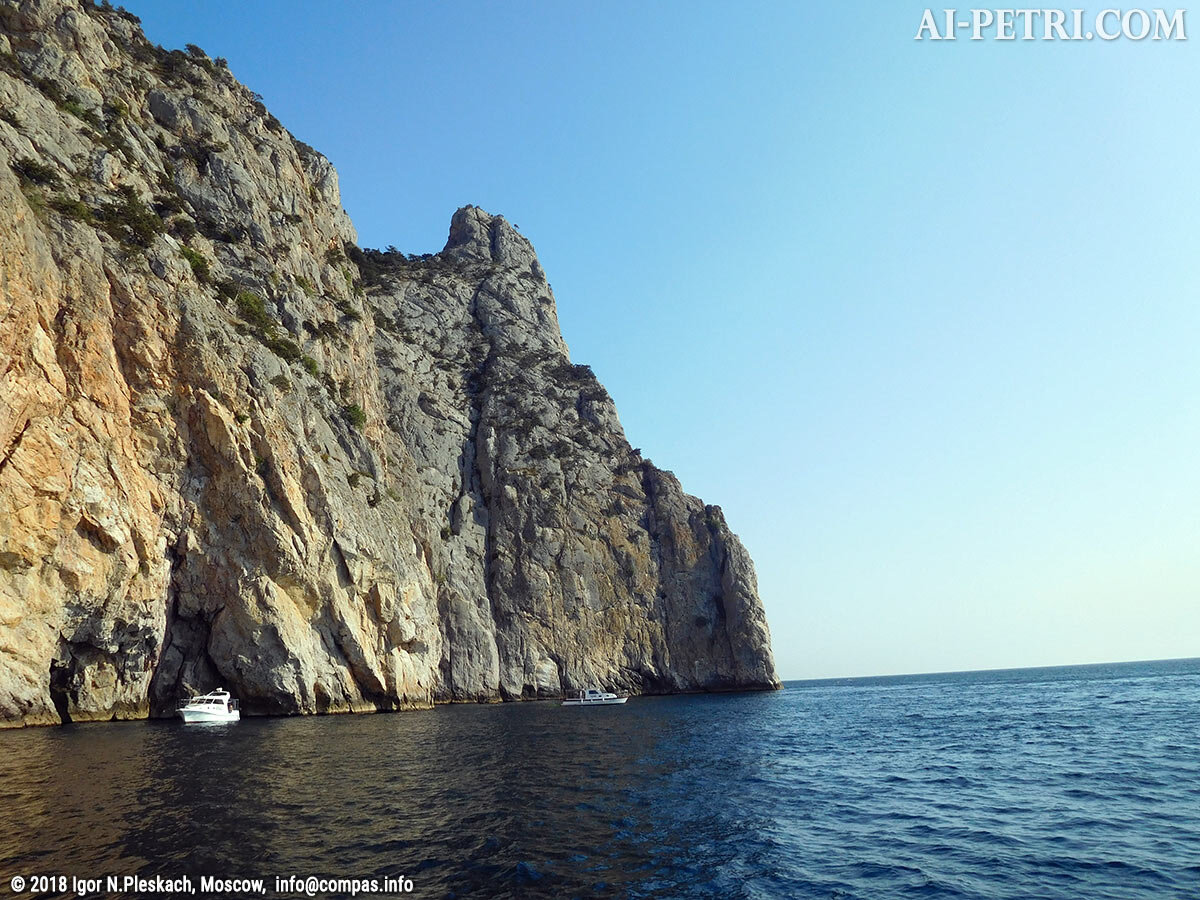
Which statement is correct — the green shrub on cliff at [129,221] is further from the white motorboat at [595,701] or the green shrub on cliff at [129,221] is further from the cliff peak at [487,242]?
the cliff peak at [487,242]

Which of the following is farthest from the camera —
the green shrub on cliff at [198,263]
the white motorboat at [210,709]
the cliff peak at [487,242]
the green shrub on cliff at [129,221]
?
the cliff peak at [487,242]

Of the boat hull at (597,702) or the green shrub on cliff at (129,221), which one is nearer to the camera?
the green shrub on cliff at (129,221)

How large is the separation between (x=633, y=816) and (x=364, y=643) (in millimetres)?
40676

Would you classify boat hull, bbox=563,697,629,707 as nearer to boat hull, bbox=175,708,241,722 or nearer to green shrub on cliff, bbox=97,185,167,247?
boat hull, bbox=175,708,241,722

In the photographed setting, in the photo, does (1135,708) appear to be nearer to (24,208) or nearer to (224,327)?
(224,327)

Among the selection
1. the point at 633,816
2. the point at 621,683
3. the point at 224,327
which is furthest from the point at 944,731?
the point at 224,327

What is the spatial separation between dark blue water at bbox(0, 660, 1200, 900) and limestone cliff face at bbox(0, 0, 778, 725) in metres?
10.5

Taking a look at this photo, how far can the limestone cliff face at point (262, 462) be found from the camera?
1507 inches

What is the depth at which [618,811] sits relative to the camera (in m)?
19.1

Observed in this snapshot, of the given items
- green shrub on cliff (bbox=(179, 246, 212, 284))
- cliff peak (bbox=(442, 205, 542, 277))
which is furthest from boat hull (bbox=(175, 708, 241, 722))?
cliff peak (bbox=(442, 205, 542, 277))

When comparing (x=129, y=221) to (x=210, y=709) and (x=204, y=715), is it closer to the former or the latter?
(x=210, y=709)

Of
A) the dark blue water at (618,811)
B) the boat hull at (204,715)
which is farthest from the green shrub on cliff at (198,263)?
the dark blue water at (618,811)

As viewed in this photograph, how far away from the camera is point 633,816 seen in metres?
18.6

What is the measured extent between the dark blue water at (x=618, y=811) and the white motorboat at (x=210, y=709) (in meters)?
4.55
